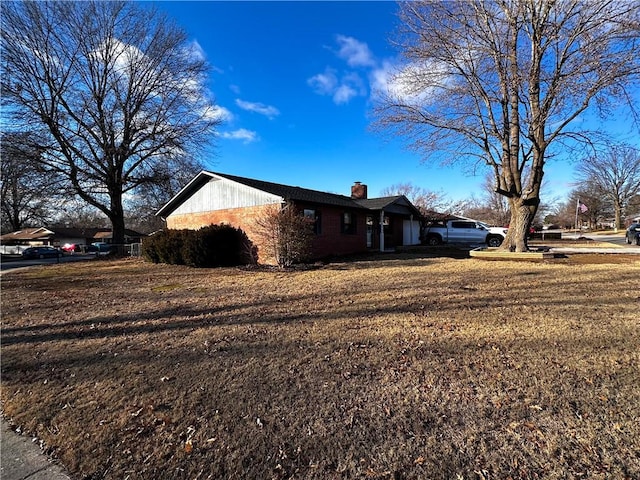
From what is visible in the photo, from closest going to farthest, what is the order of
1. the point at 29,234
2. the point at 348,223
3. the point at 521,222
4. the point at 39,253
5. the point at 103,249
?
1. the point at 521,222
2. the point at 348,223
3. the point at 39,253
4. the point at 103,249
5. the point at 29,234

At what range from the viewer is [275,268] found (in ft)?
41.0

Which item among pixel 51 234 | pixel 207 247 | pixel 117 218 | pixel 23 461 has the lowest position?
pixel 23 461

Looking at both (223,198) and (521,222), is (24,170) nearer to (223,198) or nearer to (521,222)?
(223,198)

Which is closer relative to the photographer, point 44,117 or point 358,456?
point 358,456

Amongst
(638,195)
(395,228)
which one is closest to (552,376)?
(395,228)

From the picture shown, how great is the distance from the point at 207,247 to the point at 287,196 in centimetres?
401

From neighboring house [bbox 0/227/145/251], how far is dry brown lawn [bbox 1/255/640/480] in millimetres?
52333

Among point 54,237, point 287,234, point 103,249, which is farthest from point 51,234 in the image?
point 287,234

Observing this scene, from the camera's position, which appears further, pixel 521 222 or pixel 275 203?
pixel 275 203

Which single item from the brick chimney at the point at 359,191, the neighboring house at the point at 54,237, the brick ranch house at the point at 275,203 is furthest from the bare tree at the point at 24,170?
the neighboring house at the point at 54,237

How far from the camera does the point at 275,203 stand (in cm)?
1374

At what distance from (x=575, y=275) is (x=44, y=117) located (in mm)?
28349

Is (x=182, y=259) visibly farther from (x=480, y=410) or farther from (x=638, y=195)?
(x=638, y=195)

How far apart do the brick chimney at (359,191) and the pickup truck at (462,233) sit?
6.07 meters
